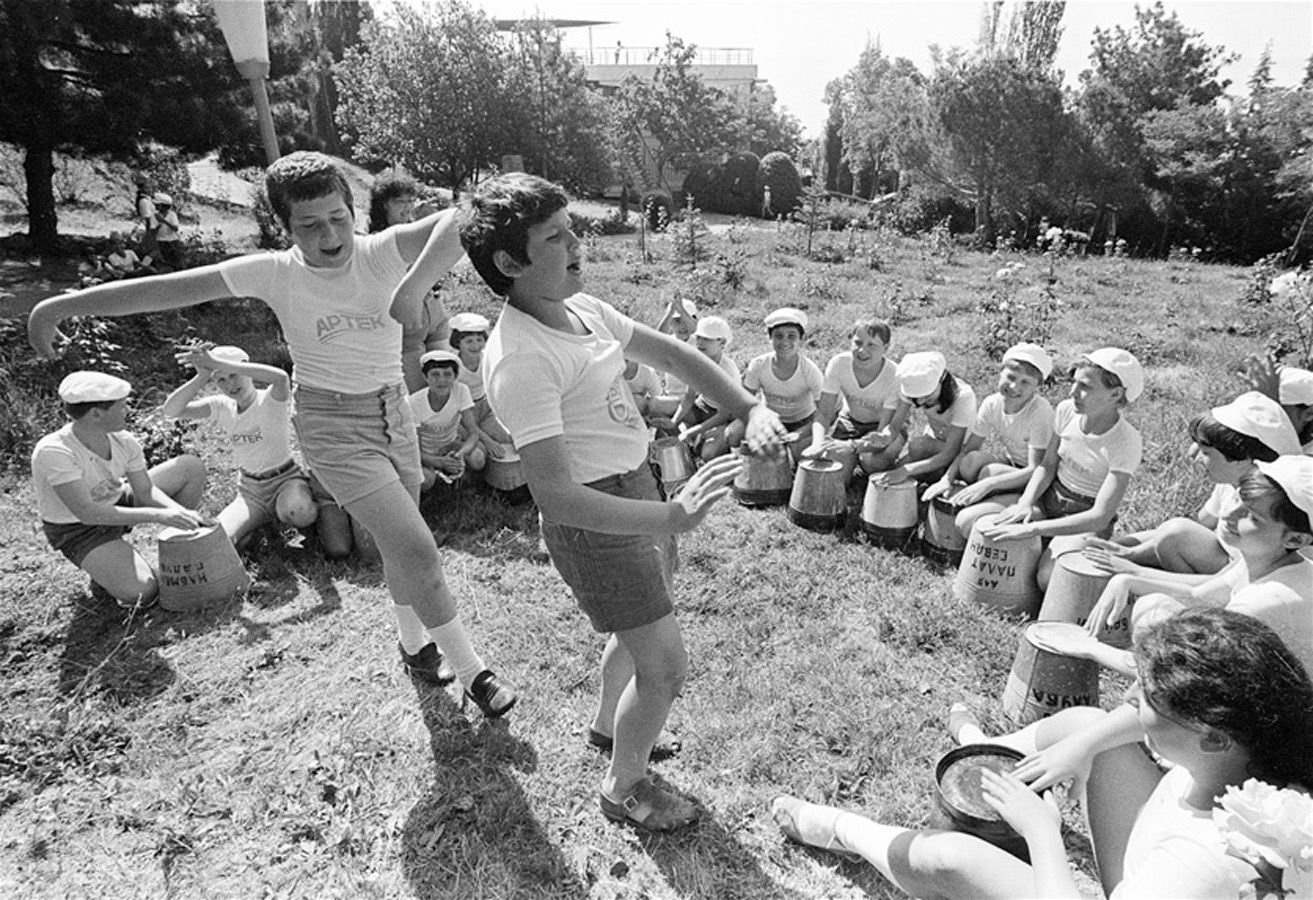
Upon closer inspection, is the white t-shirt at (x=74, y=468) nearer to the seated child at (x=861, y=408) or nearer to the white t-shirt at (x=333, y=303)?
the white t-shirt at (x=333, y=303)

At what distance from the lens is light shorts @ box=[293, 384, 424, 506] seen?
2.32m

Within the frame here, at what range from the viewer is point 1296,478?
1887 mm

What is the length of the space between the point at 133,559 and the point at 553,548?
2.54 meters

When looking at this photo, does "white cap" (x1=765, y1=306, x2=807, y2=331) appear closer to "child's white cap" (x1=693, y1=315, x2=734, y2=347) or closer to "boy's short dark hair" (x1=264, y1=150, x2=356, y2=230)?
"child's white cap" (x1=693, y1=315, x2=734, y2=347)

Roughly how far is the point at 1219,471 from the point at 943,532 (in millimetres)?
1169

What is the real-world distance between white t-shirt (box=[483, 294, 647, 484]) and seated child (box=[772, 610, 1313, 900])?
110 centimetres

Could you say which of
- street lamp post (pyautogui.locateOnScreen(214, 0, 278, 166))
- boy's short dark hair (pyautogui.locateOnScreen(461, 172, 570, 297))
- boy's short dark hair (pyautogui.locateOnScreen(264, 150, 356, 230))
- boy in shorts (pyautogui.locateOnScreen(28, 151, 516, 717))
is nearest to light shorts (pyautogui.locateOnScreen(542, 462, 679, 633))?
boy's short dark hair (pyautogui.locateOnScreen(461, 172, 570, 297))

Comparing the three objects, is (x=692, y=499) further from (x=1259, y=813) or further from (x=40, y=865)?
(x=40, y=865)

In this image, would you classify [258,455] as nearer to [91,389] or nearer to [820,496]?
[91,389]

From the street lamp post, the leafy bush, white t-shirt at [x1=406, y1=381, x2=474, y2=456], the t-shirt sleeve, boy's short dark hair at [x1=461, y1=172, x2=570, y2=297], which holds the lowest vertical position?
white t-shirt at [x1=406, y1=381, x2=474, y2=456]

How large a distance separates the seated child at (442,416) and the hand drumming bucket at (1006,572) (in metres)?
2.67

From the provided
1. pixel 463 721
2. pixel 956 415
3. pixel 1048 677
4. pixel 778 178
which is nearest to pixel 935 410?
pixel 956 415

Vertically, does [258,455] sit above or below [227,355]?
below

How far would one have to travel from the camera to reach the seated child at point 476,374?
14.4ft
